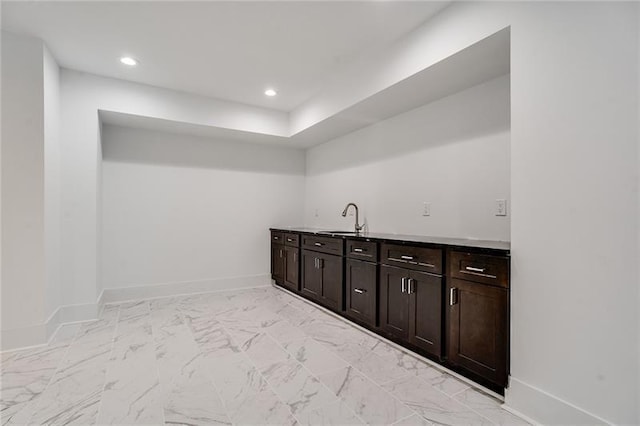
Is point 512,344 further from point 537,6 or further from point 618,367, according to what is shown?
point 537,6

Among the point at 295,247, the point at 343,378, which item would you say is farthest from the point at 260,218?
the point at 343,378

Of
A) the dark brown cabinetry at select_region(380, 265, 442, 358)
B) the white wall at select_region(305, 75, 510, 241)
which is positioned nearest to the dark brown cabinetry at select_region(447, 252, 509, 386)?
the dark brown cabinetry at select_region(380, 265, 442, 358)

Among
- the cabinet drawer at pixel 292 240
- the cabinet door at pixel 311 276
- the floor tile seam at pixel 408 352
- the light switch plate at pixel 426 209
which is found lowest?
the floor tile seam at pixel 408 352

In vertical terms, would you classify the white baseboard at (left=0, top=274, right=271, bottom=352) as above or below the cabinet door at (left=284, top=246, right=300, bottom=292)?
below

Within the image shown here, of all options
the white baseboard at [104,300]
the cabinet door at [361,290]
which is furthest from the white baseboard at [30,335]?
the cabinet door at [361,290]

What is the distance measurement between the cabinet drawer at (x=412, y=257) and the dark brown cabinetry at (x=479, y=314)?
0.40 ft

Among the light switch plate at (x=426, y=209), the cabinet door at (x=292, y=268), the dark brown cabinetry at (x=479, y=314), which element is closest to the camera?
the dark brown cabinetry at (x=479, y=314)

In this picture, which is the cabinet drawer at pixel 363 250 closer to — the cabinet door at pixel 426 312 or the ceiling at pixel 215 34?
the cabinet door at pixel 426 312

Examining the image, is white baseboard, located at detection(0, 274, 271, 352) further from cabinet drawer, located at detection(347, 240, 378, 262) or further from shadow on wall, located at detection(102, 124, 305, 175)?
cabinet drawer, located at detection(347, 240, 378, 262)

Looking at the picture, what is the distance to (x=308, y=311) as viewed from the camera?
3629 mm

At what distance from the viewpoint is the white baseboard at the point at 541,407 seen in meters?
1.54

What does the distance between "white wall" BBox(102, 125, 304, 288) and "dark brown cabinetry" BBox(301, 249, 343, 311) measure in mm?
1220

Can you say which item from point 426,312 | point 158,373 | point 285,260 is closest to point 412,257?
point 426,312

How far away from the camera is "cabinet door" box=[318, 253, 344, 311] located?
10.8ft
